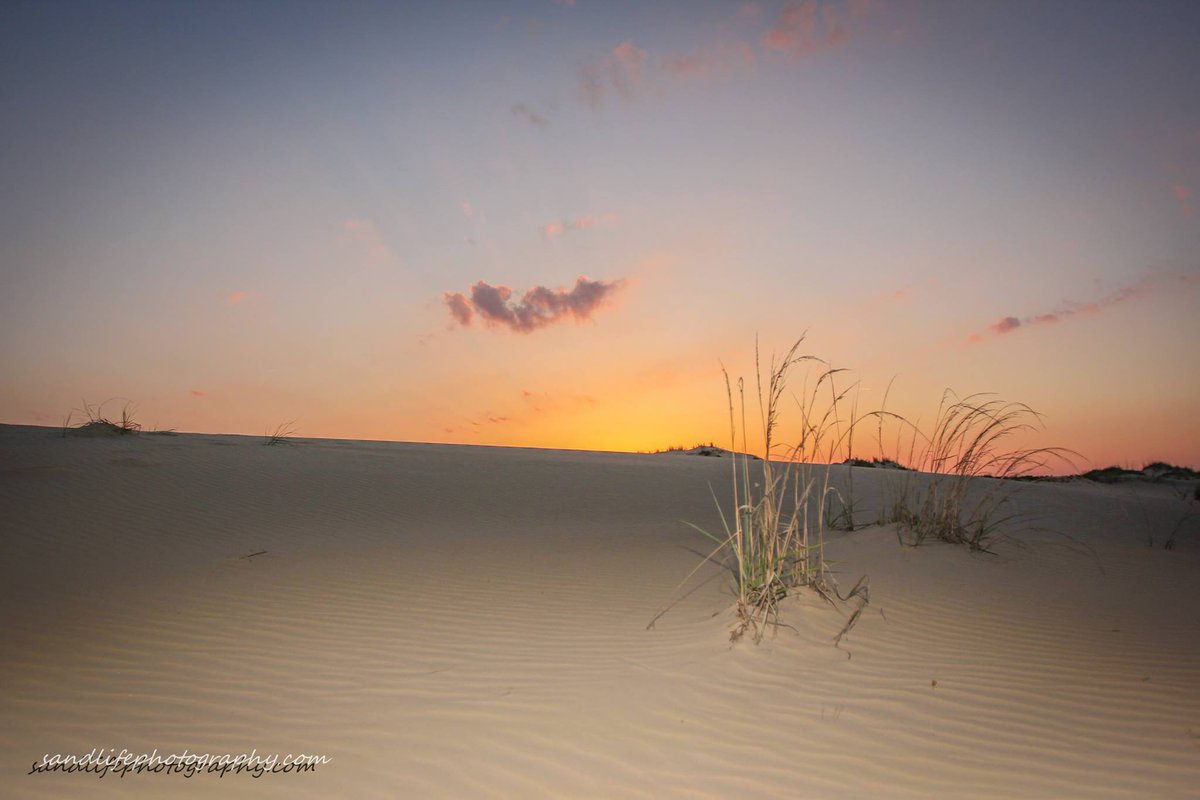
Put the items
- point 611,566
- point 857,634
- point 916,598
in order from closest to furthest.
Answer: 1. point 857,634
2. point 916,598
3. point 611,566

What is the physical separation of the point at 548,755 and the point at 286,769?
114cm

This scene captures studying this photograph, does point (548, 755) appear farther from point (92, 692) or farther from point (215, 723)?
point (92, 692)

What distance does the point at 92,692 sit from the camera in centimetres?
378

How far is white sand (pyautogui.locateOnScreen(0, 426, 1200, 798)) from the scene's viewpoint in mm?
2854

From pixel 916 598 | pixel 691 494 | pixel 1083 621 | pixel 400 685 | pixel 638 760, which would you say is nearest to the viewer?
pixel 638 760

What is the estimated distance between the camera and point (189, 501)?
9641 millimetres

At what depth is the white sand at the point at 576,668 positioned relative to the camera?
285cm

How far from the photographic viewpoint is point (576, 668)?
3955mm

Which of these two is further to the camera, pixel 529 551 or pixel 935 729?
pixel 529 551

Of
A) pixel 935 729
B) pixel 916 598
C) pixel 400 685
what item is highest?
pixel 916 598

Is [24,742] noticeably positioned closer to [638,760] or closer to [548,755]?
[548,755]

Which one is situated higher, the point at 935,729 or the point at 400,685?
the point at 935,729

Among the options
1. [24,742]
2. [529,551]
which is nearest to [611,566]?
[529,551]

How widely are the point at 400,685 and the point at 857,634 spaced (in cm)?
285
